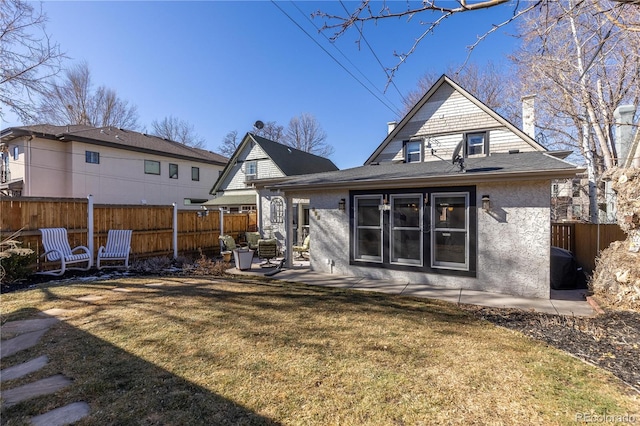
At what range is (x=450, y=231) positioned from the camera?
22.3ft

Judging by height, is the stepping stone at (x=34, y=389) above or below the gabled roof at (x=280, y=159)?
below

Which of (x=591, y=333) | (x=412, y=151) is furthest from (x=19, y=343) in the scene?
(x=412, y=151)

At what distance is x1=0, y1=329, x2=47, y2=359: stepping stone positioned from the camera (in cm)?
341

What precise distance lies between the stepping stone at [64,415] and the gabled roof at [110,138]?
16.7 meters

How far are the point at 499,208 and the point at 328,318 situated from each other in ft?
14.7

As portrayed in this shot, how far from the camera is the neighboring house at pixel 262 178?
1332 centimetres

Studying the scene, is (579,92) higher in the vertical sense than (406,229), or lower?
higher

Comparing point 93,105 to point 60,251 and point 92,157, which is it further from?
point 60,251

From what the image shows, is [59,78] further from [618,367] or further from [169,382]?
[618,367]

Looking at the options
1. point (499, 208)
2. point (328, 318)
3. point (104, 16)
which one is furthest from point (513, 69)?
point (104, 16)

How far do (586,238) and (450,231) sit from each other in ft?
14.2

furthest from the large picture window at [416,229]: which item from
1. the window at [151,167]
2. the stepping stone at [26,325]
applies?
the window at [151,167]

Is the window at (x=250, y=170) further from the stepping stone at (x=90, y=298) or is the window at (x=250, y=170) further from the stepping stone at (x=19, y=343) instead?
the stepping stone at (x=19, y=343)

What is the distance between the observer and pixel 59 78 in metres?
9.77
